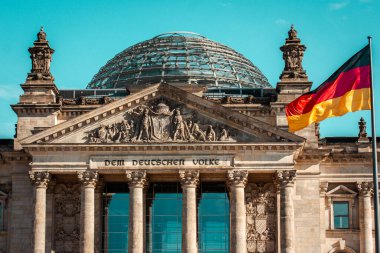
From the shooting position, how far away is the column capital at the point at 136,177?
7350 centimetres

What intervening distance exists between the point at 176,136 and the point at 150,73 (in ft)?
61.4

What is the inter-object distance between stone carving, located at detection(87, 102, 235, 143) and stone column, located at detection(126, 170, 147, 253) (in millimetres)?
2849

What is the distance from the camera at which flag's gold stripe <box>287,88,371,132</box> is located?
49.9m

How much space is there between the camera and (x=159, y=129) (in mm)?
74250

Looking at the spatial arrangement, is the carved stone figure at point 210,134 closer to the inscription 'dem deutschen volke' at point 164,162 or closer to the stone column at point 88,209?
the inscription 'dem deutschen volke' at point 164,162

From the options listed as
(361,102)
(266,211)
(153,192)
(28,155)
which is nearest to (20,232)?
(28,155)

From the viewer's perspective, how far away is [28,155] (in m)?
77.3

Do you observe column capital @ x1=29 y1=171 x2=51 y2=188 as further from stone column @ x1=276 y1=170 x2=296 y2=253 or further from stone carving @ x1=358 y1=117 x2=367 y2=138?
stone carving @ x1=358 y1=117 x2=367 y2=138

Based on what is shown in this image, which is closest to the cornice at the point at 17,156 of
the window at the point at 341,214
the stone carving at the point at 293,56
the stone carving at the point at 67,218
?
the stone carving at the point at 67,218

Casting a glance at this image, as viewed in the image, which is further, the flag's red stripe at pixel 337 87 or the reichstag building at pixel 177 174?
the reichstag building at pixel 177 174

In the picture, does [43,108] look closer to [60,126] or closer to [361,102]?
[60,126]

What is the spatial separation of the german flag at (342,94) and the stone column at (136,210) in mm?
22744

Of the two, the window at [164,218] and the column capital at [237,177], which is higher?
the column capital at [237,177]

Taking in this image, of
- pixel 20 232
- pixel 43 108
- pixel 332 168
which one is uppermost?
pixel 43 108
